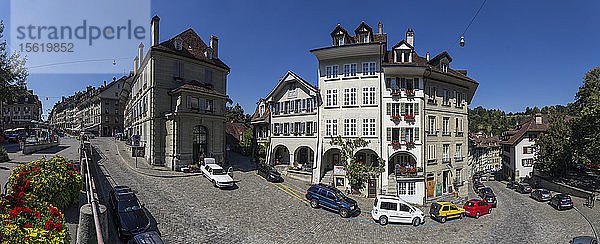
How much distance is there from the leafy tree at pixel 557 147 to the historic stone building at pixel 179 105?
53491 millimetres

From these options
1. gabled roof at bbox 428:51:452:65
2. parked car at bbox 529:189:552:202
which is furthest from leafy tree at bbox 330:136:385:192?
parked car at bbox 529:189:552:202

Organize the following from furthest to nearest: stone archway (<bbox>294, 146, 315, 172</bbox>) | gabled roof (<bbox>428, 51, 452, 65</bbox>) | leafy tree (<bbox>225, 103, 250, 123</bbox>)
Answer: leafy tree (<bbox>225, 103, 250, 123</bbox>) → stone archway (<bbox>294, 146, 315, 172</bbox>) → gabled roof (<bbox>428, 51, 452, 65</bbox>)

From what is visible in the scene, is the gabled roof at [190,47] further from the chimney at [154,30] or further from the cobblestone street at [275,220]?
the cobblestone street at [275,220]

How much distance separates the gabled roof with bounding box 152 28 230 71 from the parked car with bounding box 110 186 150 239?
21545 millimetres

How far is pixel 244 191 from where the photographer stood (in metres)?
25.5

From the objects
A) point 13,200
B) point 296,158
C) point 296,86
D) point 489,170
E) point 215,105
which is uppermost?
point 296,86

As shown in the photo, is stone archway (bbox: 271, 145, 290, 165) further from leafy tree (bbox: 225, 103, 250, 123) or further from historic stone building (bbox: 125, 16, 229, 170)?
leafy tree (bbox: 225, 103, 250, 123)

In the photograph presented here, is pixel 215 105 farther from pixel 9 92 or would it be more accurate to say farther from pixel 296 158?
pixel 9 92

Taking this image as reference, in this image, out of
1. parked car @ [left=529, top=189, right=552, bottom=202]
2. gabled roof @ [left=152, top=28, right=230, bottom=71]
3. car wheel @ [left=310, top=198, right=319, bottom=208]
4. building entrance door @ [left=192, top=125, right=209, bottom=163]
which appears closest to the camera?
car wheel @ [left=310, top=198, right=319, bottom=208]

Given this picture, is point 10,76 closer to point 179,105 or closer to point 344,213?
point 179,105

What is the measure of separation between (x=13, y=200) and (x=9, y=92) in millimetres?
38419

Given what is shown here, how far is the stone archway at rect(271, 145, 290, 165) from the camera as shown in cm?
3841

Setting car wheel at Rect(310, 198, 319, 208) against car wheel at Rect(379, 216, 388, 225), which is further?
car wheel at Rect(310, 198, 319, 208)

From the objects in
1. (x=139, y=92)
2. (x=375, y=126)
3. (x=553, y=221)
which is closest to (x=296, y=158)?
(x=375, y=126)
